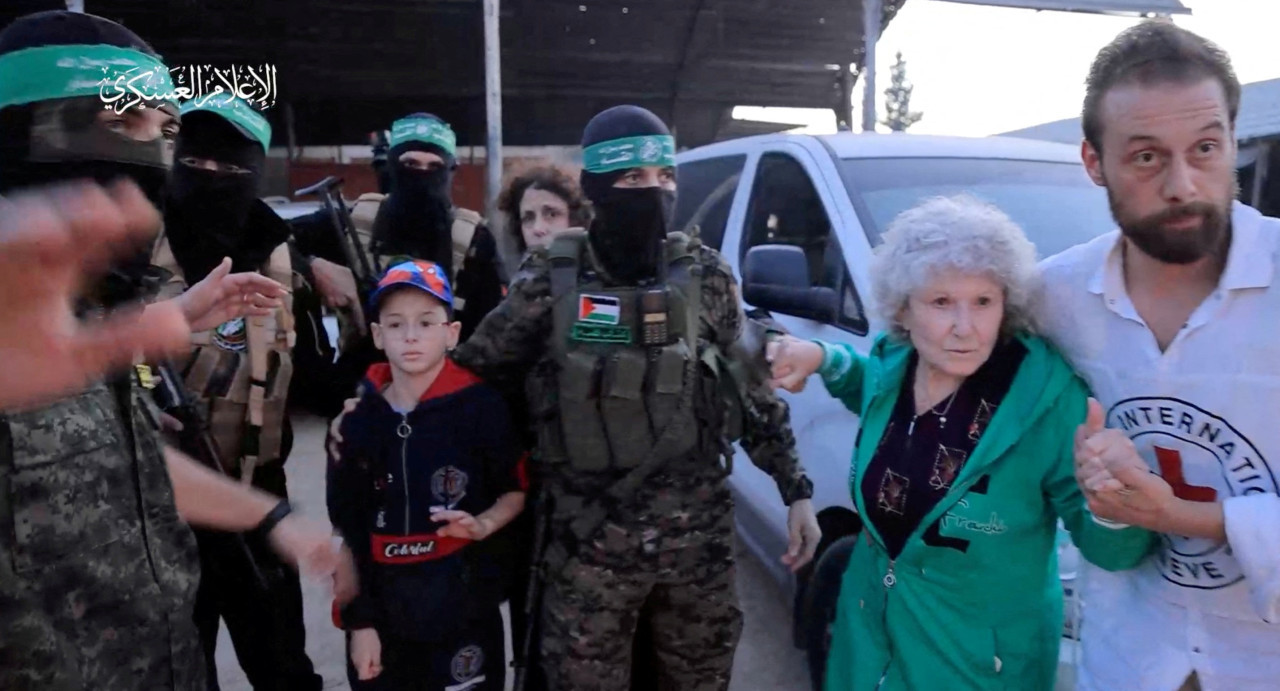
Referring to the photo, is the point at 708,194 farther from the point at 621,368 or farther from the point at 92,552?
the point at 92,552

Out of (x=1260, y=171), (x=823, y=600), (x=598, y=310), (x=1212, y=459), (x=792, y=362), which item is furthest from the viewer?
(x=1260, y=171)

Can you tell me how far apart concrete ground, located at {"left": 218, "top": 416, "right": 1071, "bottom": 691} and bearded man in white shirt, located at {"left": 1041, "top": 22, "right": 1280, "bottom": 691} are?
1680 millimetres

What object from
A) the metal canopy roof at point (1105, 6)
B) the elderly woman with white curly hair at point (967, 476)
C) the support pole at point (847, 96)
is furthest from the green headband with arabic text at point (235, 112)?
the support pole at point (847, 96)

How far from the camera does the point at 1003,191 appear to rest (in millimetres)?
2764

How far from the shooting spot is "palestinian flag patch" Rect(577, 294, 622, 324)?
6.30 ft

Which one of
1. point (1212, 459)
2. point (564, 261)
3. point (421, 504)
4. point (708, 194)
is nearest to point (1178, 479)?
point (1212, 459)

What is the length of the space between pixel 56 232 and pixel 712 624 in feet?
5.34

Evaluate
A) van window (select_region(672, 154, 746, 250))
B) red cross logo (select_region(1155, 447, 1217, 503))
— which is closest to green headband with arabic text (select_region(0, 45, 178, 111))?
red cross logo (select_region(1155, 447, 1217, 503))

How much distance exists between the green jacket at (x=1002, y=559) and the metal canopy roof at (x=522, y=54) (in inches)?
349

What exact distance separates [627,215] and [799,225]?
1203 mm

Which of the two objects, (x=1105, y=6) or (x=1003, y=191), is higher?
(x=1105, y=6)

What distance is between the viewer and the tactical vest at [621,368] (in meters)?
1.91

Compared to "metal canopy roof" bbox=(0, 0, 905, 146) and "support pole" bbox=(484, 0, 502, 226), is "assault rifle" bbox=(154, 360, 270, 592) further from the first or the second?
"metal canopy roof" bbox=(0, 0, 905, 146)

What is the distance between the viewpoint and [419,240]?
8.46 ft
